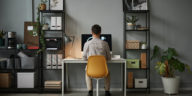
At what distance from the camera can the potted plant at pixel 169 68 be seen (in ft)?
14.8

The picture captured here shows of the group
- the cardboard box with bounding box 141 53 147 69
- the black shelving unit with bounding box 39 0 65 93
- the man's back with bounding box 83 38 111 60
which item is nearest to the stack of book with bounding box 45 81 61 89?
the black shelving unit with bounding box 39 0 65 93

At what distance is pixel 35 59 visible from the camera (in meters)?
4.75

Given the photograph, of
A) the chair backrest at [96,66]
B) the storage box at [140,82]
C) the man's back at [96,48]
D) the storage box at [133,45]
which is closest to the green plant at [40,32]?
the man's back at [96,48]

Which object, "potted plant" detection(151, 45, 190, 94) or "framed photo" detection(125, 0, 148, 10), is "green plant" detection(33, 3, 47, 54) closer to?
"framed photo" detection(125, 0, 148, 10)

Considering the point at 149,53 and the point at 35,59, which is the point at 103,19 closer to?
the point at 149,53

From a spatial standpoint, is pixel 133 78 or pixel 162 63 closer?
pixel 162 63

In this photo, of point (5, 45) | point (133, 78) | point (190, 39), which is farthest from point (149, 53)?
point (5, 45)

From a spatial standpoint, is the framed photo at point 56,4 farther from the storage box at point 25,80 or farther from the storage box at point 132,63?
the storage box at point 132,63

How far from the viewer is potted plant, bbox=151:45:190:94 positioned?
451cm

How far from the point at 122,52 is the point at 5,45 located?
2.57m

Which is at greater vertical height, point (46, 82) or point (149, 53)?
point (149, 53)

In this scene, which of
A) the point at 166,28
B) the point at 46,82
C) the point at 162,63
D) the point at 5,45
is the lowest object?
the point at 46,82

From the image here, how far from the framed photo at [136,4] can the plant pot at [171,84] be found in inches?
62.5

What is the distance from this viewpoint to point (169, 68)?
4602mm
